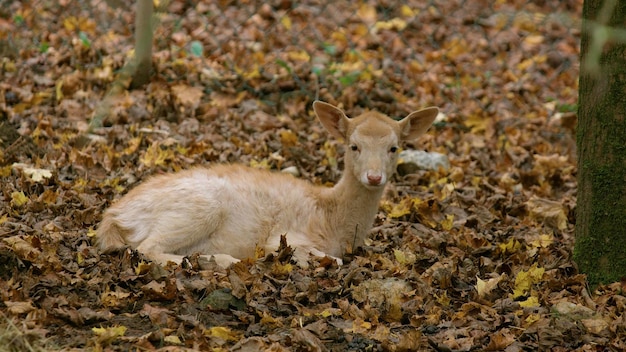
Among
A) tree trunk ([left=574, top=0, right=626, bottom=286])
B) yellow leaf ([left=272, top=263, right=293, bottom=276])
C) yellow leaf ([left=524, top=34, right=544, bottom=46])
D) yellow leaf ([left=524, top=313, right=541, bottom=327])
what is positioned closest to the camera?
yellow leaf ([left=524, top=313, right=541, bottom=327])

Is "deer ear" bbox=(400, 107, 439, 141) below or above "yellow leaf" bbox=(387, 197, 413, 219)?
above

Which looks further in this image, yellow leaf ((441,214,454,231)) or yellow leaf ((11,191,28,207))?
yellow leaf ((441,214,454,231))

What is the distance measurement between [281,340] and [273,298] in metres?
0.57

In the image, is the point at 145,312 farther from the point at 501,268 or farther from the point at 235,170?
the point at 501,268

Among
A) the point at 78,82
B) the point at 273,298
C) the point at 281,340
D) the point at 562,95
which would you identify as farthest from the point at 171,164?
the point at 562,95

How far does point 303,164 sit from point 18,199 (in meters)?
2.60

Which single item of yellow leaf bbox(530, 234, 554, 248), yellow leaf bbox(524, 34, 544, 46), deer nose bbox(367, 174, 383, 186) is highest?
yellow leaf bbox(524, 34, 544, 46)

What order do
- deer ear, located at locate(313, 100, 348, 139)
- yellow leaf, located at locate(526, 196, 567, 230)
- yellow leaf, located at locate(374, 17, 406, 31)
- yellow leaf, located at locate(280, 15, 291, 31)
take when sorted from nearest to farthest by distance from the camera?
1. deer ear, located at locate(313, 100, 348, 139)
2. yellow leaf, located at locate(526, 196, 567, 230)
3. yellow leaf, located at locate(280, 15, 291, 31)
4. yellow leaf, located at locate(374, 17, 406, 31)

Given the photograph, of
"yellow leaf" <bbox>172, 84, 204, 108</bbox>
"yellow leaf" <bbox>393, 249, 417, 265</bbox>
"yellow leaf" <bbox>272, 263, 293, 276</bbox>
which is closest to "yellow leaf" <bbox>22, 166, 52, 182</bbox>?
"yellow leaf" <bbox>172, 84, 204, 108</bbox>

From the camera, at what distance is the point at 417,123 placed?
671 centimetres

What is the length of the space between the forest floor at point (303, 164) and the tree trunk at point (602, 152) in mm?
199

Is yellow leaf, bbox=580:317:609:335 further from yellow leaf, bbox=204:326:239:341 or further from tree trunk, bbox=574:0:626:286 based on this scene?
Answer: yellow leaf, bbox=204:326:239:341

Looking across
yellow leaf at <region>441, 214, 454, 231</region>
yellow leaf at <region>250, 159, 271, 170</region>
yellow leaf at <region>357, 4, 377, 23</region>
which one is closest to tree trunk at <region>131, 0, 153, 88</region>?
yellow leaf at <region>250, 159, 271, 170</region>

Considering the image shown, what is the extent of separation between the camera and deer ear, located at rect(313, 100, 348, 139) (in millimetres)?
6578
